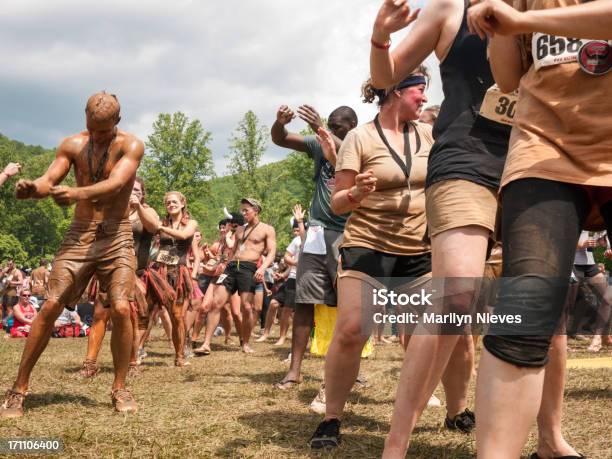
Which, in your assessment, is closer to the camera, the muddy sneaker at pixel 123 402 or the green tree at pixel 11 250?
the muddy sneaker at pixel 123 402

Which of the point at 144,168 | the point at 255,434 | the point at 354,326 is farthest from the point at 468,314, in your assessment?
the point at 144,168

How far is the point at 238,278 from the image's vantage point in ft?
34.9

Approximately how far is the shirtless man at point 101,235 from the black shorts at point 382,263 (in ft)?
6.27

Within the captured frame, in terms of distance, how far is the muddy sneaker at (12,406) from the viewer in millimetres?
4316

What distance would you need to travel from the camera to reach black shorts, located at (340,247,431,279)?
3758 mm

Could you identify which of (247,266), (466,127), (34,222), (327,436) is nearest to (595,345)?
(247,266)

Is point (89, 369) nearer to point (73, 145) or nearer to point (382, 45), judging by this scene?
point (73, 145)

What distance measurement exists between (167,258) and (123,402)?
14.6 ft

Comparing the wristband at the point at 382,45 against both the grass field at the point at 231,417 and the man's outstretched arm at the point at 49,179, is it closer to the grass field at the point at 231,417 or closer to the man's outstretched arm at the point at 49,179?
the grass field at the point at 231,417

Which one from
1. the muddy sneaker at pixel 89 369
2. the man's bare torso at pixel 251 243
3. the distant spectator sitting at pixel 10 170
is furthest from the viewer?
the man's bare torso at pixel 251 243

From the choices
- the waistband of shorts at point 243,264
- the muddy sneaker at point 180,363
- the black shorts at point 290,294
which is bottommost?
the muddy sneaker at point 180,363

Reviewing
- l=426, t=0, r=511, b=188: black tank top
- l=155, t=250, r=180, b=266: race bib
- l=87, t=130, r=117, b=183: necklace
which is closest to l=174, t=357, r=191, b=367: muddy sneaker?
l=155, t=250, r=180, b=266: race bib

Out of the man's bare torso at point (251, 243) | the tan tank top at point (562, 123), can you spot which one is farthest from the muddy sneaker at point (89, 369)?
the tan tank top at point (562, 123)

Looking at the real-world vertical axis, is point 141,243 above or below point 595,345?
above
